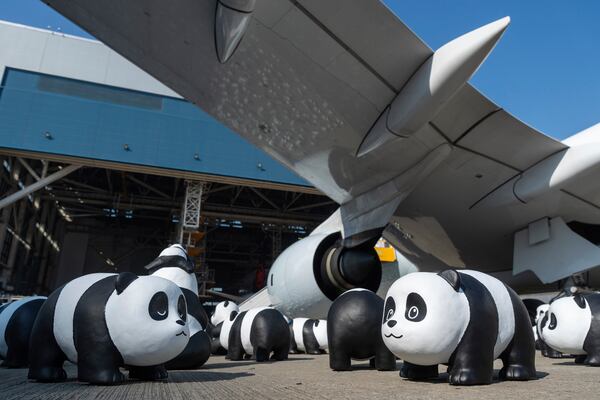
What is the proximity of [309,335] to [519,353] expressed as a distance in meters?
6.57

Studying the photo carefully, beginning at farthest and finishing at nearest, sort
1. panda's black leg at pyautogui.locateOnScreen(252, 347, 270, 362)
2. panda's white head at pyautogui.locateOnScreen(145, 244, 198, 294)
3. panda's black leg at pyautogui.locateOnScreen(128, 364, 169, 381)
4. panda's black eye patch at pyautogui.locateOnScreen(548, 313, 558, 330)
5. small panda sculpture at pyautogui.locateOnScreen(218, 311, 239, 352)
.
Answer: small panda sculpture at pyautogui.locateOnScreen(218, 311, 239, 352), panda's black leg at pyautogui.locateOnScreen(252, 347, 270, 362), panda's white head at pyautogui.locateOnScreen(145, 244, 198, 294), panda's black eye patch at pyautogui.locateOnScreen(548, 313, 558, 330), panda's black leg at pyautogui.locateOnScreen(128, 364, 169, 381)

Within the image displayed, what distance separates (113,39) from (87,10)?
0.57 m

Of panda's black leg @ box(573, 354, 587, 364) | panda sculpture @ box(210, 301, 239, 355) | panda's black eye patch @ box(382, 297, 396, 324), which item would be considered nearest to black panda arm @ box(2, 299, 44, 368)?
panda sculpture @ box(210, 301, 239, 355)

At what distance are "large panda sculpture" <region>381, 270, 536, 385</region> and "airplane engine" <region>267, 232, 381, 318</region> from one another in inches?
212

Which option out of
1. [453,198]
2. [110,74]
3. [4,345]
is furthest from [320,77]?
[110,74]

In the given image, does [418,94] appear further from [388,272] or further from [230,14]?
[388,272]

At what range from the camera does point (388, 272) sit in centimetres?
1767

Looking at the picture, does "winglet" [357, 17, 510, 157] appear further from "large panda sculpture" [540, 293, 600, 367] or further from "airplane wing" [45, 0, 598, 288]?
"large panda sculpture" [540, 293, 600, 367]

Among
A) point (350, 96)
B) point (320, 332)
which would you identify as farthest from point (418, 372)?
point (320, 332)

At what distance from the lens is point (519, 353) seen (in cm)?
464

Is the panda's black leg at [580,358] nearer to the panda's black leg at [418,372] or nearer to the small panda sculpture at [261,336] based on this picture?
the panda's black leg at [418,372]

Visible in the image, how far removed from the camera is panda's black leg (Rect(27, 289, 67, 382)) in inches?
163

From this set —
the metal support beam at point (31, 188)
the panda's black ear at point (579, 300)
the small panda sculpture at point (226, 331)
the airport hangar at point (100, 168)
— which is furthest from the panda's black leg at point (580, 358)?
the metal support beam at point (31, 188)

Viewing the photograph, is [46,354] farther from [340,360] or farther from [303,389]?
[340,360]
